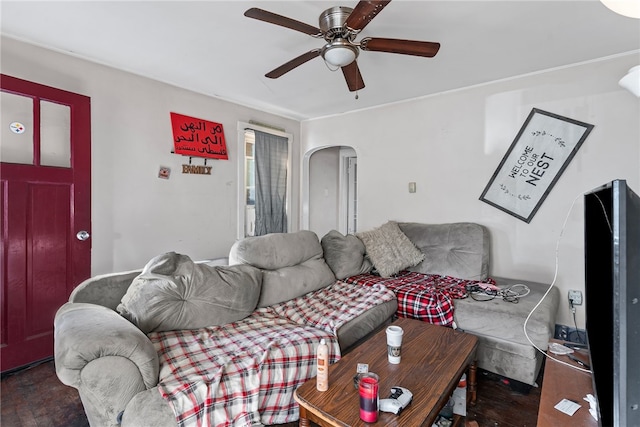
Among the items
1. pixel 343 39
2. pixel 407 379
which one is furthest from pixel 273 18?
pixel 407 379

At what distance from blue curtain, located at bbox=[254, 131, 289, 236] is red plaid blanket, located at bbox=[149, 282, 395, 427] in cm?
199

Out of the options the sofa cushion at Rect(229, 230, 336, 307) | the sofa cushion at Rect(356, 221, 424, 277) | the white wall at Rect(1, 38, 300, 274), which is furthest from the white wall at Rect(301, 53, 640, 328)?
the white wall at Rect(1, 38, 300, 274)

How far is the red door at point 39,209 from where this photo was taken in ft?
6.98

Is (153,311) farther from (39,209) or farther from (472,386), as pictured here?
(472,386)

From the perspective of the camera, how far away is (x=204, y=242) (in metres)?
3.37

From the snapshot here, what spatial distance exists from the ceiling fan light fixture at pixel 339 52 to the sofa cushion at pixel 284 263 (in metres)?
1.43

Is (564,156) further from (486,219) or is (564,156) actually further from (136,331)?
(136,331)

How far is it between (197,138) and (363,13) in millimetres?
2352

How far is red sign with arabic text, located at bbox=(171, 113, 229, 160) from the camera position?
10.2ft

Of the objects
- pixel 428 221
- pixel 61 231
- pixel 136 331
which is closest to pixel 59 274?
pixel 61 231

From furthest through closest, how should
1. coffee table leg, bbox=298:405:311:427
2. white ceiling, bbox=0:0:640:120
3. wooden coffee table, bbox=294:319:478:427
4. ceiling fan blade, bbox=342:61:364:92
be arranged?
ceiling fan blade, bbox=342:61:364:92
white ceiling, bbox=0:0:640:120
coffee table leg, bbox=298:405:311:427
wooden coffee table, bbox=294:319:478:427

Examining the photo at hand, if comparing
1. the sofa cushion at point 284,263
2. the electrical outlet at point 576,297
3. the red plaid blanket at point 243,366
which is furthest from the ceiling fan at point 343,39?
the electrical outlet at point 576,297

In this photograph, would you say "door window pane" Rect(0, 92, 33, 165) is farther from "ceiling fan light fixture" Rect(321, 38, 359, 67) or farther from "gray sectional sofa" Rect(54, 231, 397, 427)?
"ceiling fan light fixture" Rect(321, 38, 359, 67)

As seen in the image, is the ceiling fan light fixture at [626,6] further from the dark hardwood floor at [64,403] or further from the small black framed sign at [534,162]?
the small black framed sign at [534,162]
